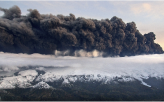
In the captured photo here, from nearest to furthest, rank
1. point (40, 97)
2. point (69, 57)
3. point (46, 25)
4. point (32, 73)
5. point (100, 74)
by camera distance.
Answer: point (40, 97), point (46, 25), point (32, 73), point (69, 57), point (100, 74)

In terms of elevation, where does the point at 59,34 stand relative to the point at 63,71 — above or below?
above

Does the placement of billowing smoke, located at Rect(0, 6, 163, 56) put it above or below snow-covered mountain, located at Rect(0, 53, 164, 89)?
above

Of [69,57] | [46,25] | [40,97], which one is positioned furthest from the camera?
[69,57]

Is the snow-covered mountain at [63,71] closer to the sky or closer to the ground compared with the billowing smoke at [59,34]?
closer to the ground

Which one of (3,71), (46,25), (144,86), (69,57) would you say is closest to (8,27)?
(46,25)

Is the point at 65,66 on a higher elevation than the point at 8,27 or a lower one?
lower

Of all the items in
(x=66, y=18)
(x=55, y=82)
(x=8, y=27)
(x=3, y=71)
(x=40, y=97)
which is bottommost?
(x=40, y=97)

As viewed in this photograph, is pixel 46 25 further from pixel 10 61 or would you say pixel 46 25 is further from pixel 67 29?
pixel 10 61

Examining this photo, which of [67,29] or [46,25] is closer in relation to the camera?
[46,25]
